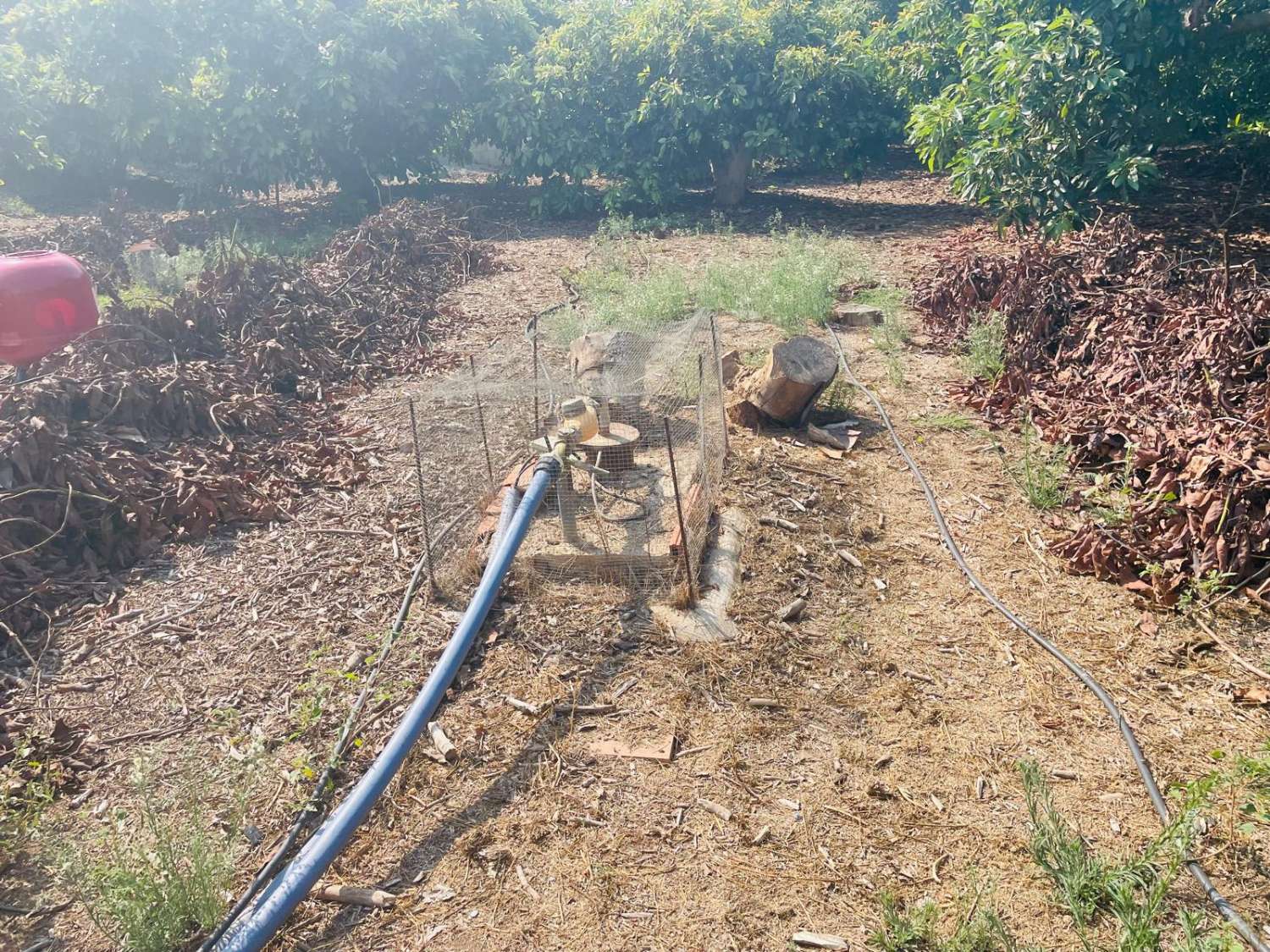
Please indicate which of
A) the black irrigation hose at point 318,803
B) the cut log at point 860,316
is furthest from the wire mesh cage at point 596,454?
the cut log at point 860,316

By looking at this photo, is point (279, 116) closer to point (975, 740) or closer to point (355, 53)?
point (355, 53)

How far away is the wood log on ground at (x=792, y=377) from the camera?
17.6 ft

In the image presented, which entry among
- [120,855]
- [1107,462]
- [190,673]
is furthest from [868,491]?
[120,855]

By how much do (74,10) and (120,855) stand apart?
45.9ft

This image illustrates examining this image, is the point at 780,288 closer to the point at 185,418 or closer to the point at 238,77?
the point at 185,418

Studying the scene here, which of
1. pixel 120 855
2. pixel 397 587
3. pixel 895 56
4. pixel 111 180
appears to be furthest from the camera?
pixel 111 180

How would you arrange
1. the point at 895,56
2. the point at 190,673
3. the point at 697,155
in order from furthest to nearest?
the point at 697,155 < the point at 895,56 < the point at 190,673

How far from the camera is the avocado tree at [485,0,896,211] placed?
1205 centimetres

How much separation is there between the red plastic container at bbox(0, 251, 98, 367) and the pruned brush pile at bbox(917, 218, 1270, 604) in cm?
592

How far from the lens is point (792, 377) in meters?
5.36

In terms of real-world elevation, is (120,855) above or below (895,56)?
below

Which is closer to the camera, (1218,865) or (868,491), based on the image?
(1218,865)

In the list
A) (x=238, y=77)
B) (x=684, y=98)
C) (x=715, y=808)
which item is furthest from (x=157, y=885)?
(x=238, y=77)

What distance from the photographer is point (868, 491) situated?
4.91 metres
